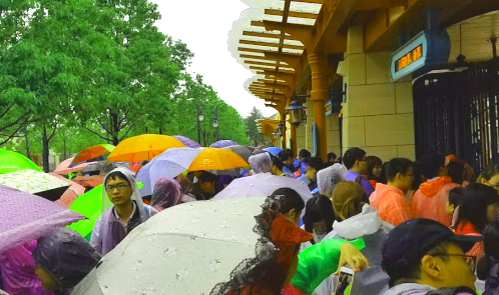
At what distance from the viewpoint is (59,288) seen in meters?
2.71

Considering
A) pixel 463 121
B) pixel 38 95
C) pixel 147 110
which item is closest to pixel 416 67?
pixel 463 121

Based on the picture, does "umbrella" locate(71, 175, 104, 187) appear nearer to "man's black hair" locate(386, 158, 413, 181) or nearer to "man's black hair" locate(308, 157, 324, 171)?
"man's black hair" locate(308, 157, 324, 171)

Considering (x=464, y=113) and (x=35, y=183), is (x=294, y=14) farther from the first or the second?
(x=35, y=183)

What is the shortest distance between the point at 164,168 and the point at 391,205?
15.2ft

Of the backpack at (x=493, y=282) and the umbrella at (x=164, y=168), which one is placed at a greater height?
the umbrella at (x=164, y=168)

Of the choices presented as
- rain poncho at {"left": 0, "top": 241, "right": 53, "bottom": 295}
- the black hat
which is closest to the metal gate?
the black hat

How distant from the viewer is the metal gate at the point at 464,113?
34.2 ft

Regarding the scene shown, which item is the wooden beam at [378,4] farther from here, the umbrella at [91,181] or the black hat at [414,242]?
the black hat at [414,242]

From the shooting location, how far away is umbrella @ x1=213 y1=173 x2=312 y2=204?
20.4ft

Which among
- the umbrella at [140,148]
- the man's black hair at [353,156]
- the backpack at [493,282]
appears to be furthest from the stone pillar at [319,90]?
the backpack at [493,282]

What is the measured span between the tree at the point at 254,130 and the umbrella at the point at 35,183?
355 feet

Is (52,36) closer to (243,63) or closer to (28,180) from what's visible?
(243,63)

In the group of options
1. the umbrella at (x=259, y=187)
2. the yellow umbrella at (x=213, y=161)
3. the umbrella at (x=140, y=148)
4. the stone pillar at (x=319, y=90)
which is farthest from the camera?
the stone pillar at (x=319, y=90)

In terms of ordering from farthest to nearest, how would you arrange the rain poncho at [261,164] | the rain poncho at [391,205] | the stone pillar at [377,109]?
the stone pillar at [377,109] → the rain poncho at [261,164] → the rain poncho at [391,205]
